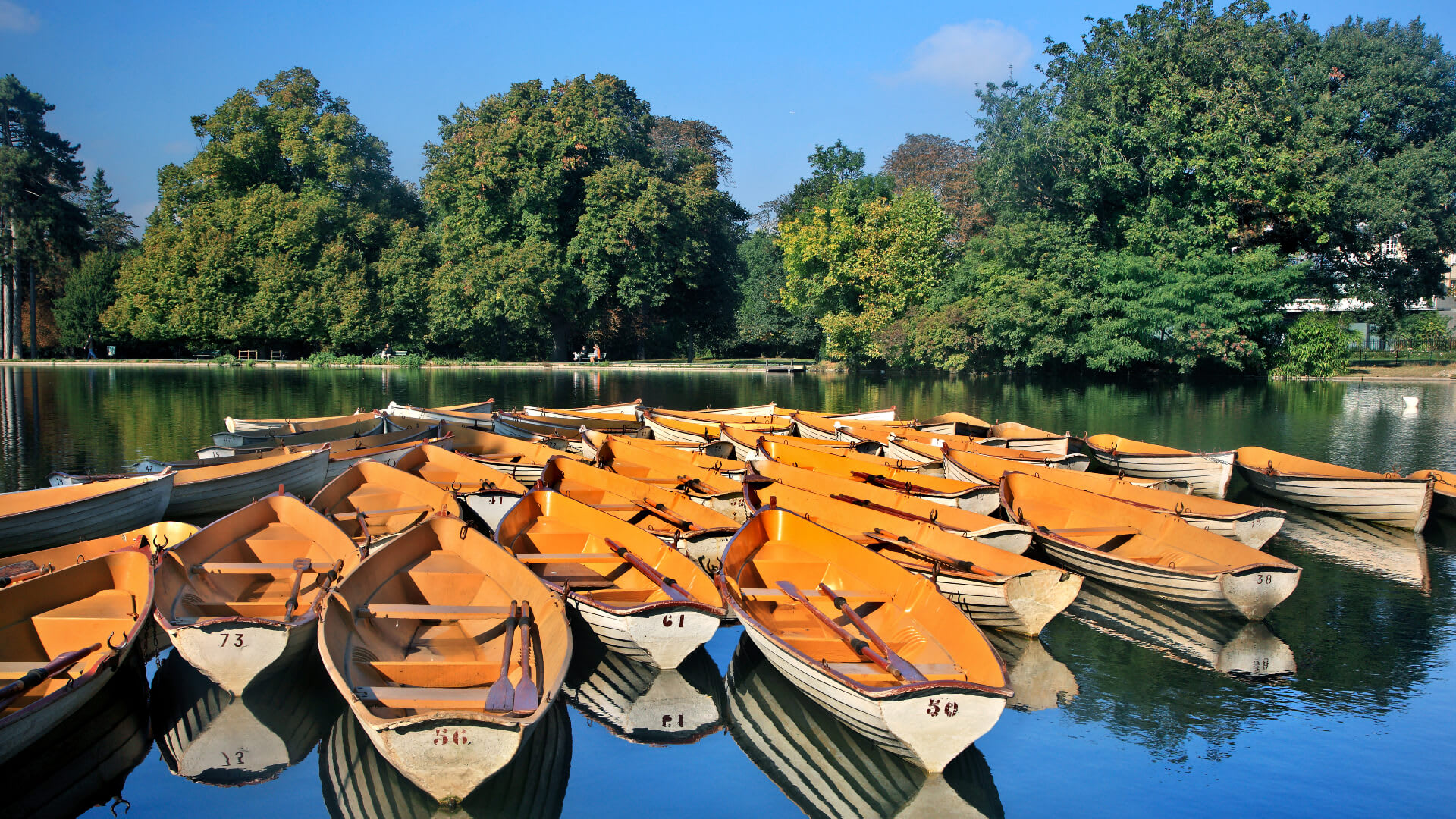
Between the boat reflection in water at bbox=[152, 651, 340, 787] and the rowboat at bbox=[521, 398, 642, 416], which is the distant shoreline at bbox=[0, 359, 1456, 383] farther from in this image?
the boat reflection in water at bbox=[152, 651, 340, 787]

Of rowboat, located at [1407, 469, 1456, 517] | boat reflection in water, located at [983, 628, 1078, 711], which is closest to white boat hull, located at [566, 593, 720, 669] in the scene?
boat reflection in water, located at [983, 628, 1078, 711]

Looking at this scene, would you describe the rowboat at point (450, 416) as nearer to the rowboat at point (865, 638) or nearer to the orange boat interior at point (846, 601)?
the orange boat interior at point (846, 601)

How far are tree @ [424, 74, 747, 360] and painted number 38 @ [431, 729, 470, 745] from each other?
5058 cm

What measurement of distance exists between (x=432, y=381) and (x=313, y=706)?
41.4 m

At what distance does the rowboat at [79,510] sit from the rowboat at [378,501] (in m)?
2.72

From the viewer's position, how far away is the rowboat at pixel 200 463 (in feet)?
47.5

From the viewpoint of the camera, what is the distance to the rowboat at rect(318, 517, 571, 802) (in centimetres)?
605

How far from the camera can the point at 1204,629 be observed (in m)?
10.7

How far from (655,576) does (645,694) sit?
3.95 ft

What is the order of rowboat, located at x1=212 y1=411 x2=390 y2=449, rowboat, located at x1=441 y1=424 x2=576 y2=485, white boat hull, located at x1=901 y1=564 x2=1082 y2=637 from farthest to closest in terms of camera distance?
rowboat, located at x1=212 y1=411 x2=390 y2=449
rowboat, located at x1=441 y1=424 x2=576 y2=485
white boat hull, located at x1=901 y1=564 x2=1082 y2=637

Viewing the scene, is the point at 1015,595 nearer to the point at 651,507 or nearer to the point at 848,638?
the point at 848,638

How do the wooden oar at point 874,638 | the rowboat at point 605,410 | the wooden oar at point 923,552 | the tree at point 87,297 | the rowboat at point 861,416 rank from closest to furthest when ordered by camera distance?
the wooden oar at point 874,638 → the wooden oar at point 923,552 → the rowboat at point 861,416 → the rowboat at point 605,410 → the tree at point 87,297

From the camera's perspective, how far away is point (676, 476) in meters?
15.1

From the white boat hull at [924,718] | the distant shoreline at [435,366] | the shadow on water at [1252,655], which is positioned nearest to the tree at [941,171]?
the distant shoreline at [435,366]
